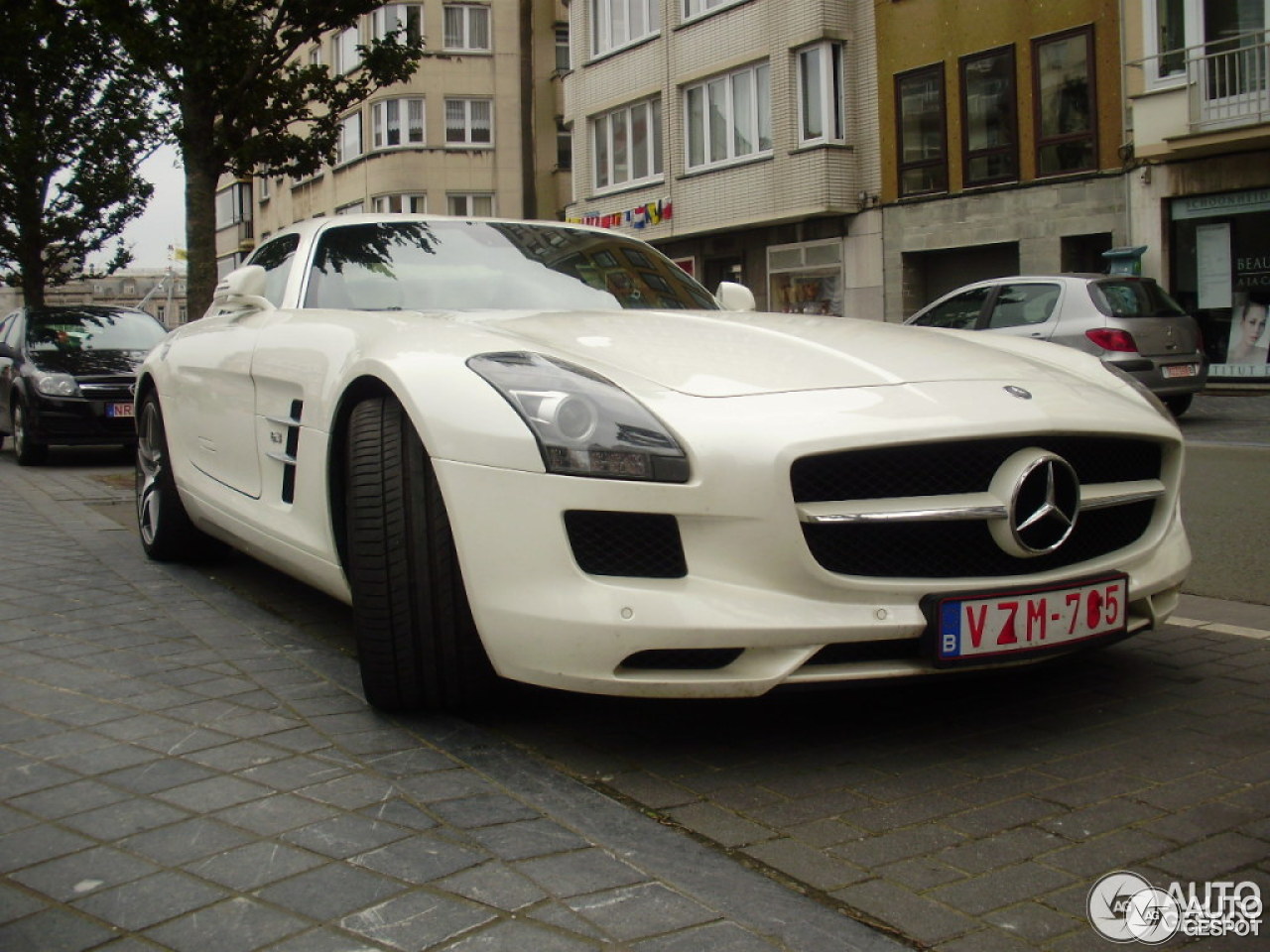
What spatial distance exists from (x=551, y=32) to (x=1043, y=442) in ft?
122

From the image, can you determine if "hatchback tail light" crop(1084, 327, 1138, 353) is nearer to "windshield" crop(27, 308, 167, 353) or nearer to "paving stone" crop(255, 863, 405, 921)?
"windshield" crop(27, 308, 167, 353)

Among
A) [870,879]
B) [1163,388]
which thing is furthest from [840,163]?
[870,879]

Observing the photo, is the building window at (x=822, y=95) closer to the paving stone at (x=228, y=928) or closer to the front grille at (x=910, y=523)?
the front grille at (x=910, y=523)

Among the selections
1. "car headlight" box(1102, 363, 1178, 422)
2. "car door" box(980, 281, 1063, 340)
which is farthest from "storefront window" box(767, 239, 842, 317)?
"car headlight" box(1102, 363, 1178, 422)

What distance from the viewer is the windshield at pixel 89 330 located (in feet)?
44.1

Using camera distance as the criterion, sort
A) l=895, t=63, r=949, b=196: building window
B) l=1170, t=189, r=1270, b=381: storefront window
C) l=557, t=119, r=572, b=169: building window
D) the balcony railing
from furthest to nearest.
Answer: l=557, t=119, r=572, b=169: building window → l=895, t=63, r=949, b=196: building window → l=1170, t=189, r=1270, b=381: storefront window → the balcony railing

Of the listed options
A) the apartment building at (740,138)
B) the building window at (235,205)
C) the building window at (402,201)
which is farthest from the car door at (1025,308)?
the building window at (235,205)

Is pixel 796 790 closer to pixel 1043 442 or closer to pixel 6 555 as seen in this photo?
pixel 1043 442

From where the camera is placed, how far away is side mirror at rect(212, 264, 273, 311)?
4676 mm

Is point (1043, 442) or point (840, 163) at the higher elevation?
point (840, 163)

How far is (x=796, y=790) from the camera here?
2879mm

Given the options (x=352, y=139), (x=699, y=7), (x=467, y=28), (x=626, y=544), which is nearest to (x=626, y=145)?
(x=699, y=7)

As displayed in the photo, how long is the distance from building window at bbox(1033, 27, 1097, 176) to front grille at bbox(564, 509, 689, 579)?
60.8 feet

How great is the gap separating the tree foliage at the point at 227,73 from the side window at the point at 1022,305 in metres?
6.12
